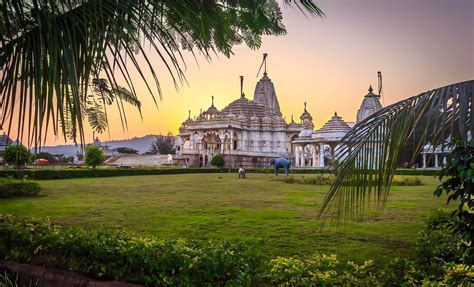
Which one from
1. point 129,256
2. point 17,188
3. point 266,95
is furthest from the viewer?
point 266,95

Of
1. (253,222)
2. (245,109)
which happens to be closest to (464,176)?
(253,222)

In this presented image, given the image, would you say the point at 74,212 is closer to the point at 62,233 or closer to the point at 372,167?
the point at 62,233

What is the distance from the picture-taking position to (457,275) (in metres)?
2.70

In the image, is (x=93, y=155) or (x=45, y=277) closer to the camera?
(x=45, y=277)

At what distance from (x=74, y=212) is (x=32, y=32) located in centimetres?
608

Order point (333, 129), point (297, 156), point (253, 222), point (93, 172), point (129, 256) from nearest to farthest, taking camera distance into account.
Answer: point (129, 256) → point (253, 222) → point (93, 172) → point (333, 129) → point (297, 156)

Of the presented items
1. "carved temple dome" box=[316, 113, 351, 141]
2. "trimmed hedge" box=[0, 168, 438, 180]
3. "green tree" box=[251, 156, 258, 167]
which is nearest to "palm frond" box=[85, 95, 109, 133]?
"trimmed hedge" box=[0, 168, 438, 180]

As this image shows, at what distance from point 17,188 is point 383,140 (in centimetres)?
1098

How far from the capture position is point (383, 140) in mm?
2463

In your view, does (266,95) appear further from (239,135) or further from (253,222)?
(253,222)

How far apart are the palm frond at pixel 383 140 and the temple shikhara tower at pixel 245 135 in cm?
4415

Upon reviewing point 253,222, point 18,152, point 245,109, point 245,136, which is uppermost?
Result: point 245,109

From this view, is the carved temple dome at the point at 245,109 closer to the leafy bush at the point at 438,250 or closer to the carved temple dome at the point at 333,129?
the carved temple dome at the point at 333,129

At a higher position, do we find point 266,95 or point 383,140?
point 266,95
